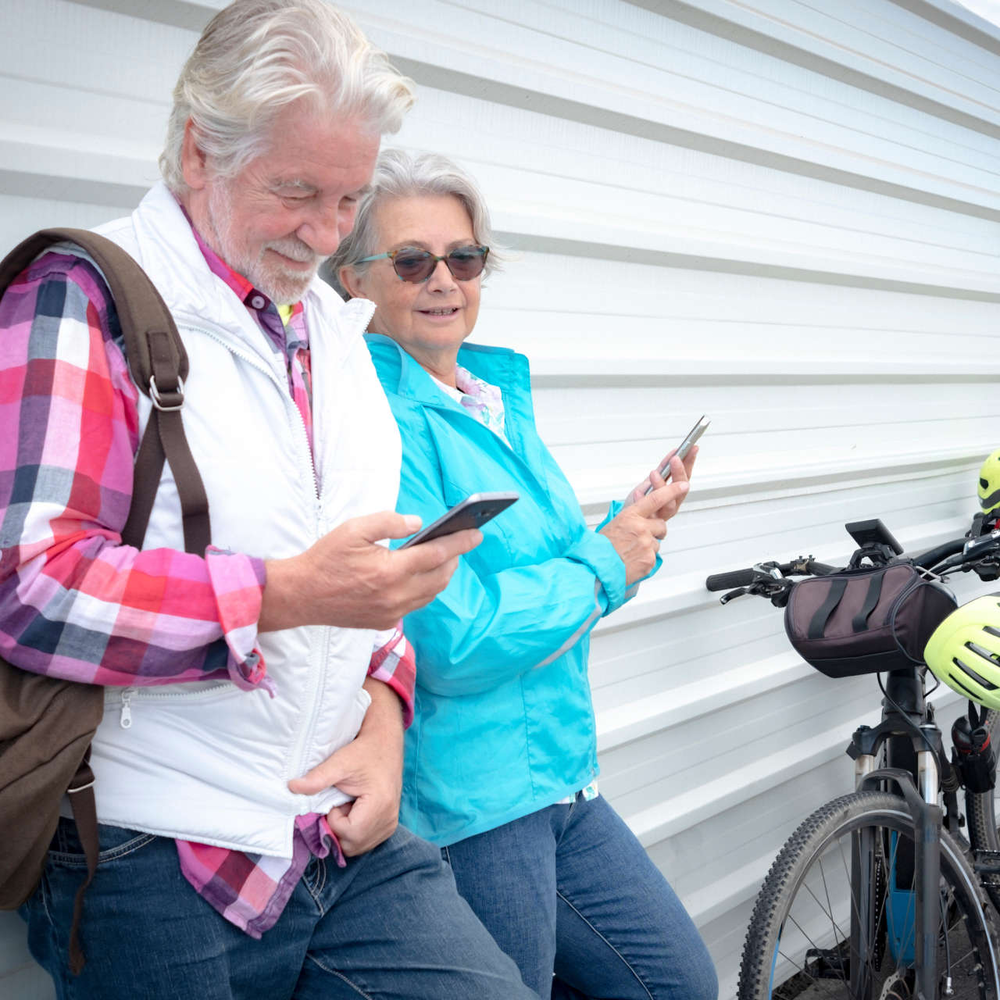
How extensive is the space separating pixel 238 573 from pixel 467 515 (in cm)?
26

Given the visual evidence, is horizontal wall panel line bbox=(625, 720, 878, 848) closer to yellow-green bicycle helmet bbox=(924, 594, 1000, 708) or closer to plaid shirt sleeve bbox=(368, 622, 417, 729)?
yellow-green bicycle helmet bbox=(924, 594, 1000, 708)

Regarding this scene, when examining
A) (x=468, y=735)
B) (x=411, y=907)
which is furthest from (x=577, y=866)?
(x=411, y=907)

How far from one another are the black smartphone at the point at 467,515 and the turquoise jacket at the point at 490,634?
1.54ft

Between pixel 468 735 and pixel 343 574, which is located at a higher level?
pixel 343 574

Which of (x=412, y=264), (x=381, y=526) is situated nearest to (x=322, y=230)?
(x=381, y=526)

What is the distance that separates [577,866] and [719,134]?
203 cm

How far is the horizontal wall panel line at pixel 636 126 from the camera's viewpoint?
2.22 metres

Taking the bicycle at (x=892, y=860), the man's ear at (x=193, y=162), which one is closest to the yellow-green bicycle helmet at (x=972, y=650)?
the bicycle at (x=892, y=860)

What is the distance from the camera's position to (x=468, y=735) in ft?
5.68

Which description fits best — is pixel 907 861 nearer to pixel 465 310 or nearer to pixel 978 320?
pixel 465 310

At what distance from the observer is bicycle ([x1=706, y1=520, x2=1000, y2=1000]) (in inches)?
95.5

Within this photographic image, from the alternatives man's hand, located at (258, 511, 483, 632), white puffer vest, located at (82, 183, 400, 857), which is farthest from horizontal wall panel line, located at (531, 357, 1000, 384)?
man's hand, located at (258, 511, 483, 632)

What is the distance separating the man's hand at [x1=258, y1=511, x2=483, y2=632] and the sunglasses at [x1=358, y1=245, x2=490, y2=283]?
0.83 m

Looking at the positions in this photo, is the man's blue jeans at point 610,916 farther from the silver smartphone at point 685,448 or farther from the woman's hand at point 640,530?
the silver smartphone at point 685,448
